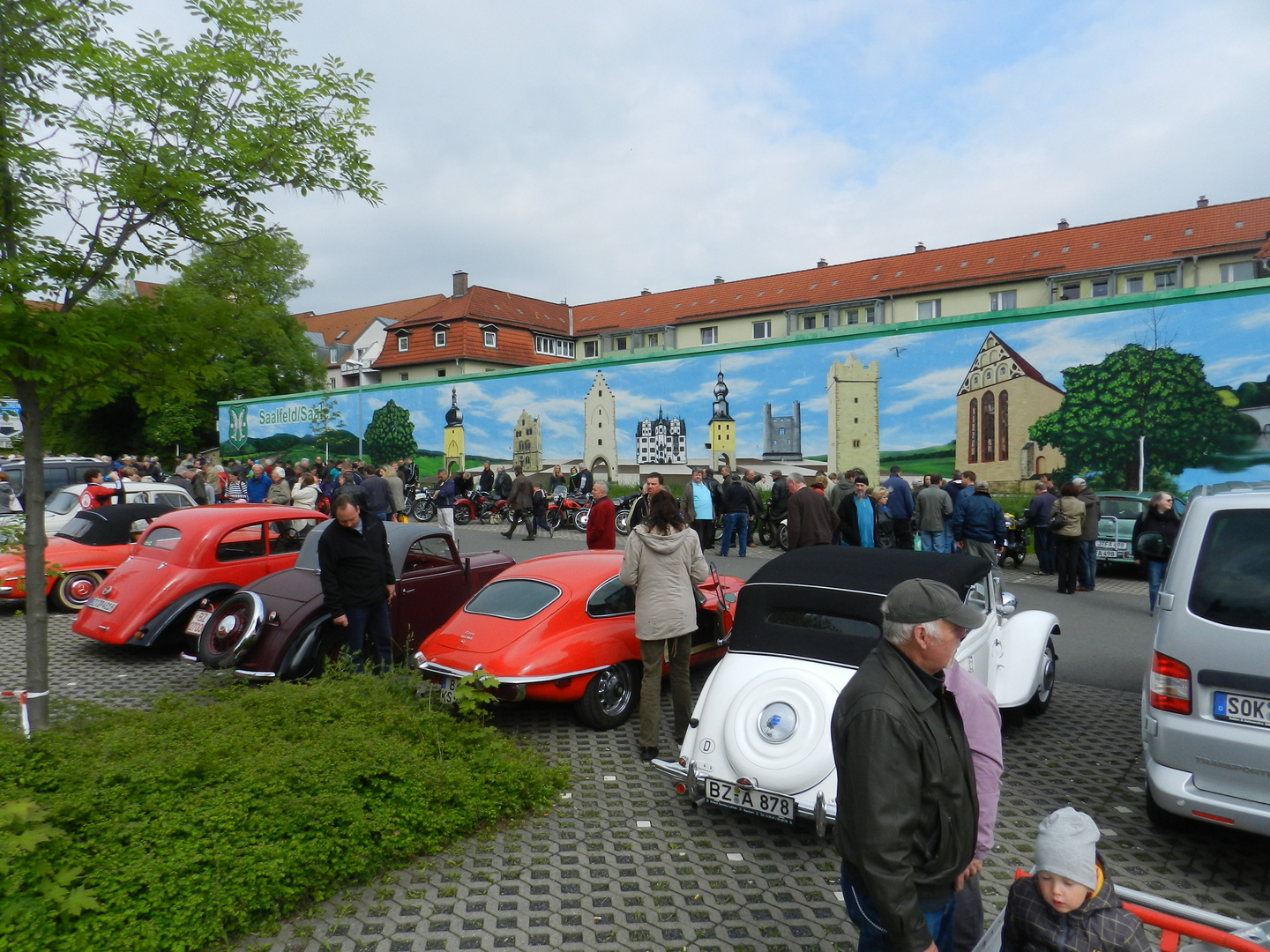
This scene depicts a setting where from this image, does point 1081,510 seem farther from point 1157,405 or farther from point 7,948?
point 7,948

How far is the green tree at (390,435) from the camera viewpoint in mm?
31812

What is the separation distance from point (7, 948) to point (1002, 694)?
5.59 meters

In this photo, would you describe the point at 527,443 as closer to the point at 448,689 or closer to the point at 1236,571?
the point at 448,689

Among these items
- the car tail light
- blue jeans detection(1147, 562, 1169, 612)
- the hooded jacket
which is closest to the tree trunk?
the hooded jacket

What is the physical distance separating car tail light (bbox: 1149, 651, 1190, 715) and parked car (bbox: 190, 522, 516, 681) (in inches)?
207

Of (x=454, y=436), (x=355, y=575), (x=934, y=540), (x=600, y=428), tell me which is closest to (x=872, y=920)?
(x=355, y=575)

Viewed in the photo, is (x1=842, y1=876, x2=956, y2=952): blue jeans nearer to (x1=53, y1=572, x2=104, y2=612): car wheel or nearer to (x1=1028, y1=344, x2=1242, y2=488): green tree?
(x1=53, y1=572, x2=104, y2=612): car wheel

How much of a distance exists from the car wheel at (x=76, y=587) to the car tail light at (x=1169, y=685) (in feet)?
37.8

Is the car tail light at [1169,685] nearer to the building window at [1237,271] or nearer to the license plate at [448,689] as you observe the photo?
the license plate at [448,689]

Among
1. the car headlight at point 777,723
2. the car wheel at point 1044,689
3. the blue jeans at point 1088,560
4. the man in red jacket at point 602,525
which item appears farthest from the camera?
the blue jeans at point 1088,560

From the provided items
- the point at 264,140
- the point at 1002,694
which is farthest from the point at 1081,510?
the point at 264,140

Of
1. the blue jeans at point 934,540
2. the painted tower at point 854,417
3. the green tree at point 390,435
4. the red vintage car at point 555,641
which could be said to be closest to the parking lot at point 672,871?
the red vintage car at point 555,641

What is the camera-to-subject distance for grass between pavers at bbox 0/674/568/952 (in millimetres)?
3111

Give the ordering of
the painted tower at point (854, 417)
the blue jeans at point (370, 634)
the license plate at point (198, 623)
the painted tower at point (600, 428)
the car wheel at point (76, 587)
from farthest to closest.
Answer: the painted tower at point (600, 428), the painted tower at point (854, 417), the car wheel at point (76, 587), the license plate at point (198, 623), the blue jeans at point (370, 634)
